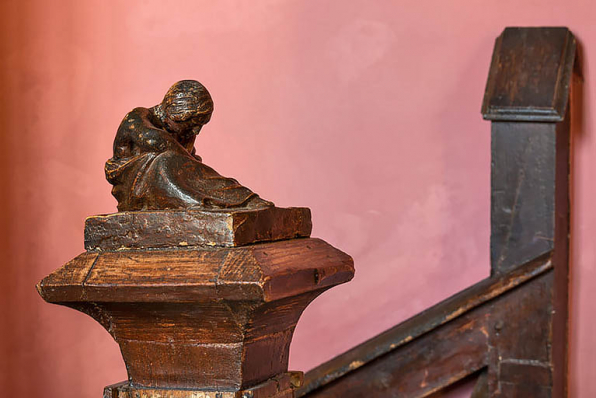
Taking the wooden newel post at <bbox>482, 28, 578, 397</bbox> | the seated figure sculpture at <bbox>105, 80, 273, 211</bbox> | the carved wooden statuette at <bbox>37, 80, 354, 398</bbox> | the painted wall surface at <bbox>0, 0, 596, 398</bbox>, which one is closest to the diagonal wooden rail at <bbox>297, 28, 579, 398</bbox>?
the wooden newel post at <bbox>482, 28, 578, 397</bbox>

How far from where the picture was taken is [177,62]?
10.2 ft

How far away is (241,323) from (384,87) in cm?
175

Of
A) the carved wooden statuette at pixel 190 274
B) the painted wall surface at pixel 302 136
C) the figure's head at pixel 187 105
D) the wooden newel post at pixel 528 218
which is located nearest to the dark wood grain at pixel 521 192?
the wooden newel post at pixel 528 218

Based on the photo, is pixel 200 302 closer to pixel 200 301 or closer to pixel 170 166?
pixel 200 301

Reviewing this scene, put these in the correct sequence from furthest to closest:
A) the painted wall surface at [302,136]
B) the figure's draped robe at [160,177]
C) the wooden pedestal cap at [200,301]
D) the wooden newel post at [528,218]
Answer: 1. the painted wall surface at [302,136]
2. the wooden newel post at [528,218]
3. the figure's draped robe at [160,177]
4. the wooden pedestal cap at [200,301]

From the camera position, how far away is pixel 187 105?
1438 millimetres

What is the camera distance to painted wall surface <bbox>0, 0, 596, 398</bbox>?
2832mm

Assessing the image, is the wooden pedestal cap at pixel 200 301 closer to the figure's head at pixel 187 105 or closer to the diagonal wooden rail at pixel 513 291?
the figure's head at pixel 187 105

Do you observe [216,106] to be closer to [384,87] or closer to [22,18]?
[384,87]

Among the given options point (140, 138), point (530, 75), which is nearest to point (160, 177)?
point (140, 138)

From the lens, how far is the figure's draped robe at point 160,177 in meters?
1.34

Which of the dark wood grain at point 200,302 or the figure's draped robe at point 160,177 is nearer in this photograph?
the dark wood grain at point 200,302

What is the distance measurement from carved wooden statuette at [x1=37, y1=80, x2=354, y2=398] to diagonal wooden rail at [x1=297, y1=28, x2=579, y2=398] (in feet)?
3.83

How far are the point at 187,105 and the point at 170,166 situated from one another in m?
0.14
